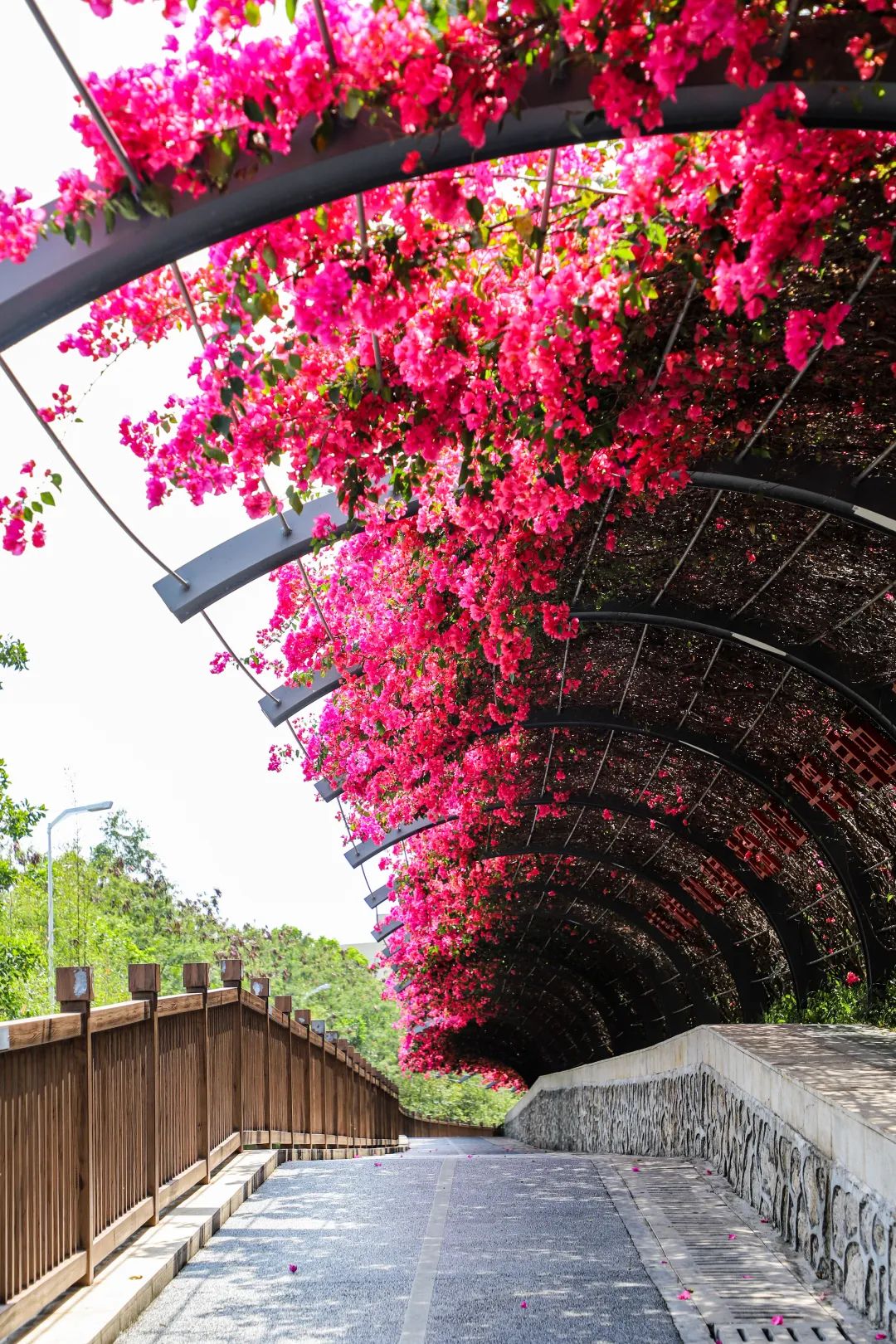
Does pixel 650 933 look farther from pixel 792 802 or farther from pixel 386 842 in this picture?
pixel 792 802

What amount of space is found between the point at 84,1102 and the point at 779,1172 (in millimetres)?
3553

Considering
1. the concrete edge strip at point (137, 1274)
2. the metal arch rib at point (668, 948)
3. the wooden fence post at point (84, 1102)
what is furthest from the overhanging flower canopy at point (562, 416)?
the metal arch rib at point (668, 948)

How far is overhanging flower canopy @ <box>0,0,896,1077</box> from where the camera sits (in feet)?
11.5

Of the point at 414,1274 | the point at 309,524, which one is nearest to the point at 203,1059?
the point at 414,1274

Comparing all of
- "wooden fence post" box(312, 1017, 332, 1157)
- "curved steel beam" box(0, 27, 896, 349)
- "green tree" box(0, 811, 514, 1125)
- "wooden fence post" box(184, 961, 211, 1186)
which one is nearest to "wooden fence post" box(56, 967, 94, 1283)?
"curved steel beam" box(0, 27, 896, 349)

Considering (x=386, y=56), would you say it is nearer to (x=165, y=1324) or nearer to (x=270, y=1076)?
(x=165, y=1324)

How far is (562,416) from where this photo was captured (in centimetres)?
565

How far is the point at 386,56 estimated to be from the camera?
3.47 m

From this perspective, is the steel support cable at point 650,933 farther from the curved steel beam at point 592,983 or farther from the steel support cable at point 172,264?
the steel support cable at point 172,264

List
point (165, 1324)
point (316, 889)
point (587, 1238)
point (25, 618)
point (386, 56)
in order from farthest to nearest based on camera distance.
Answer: point (25, 618), point (316, 889), point (587, 1238), point (165, 1324), point (386, 56)

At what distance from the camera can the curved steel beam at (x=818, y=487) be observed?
25.1ft

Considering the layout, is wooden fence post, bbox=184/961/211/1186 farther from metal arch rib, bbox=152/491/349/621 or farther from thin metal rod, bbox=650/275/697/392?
thin metal rod, bbox=650/275/697/392

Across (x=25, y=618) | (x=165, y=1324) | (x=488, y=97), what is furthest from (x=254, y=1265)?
(x=25, y=618)

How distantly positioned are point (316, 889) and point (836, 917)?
44.8 m
